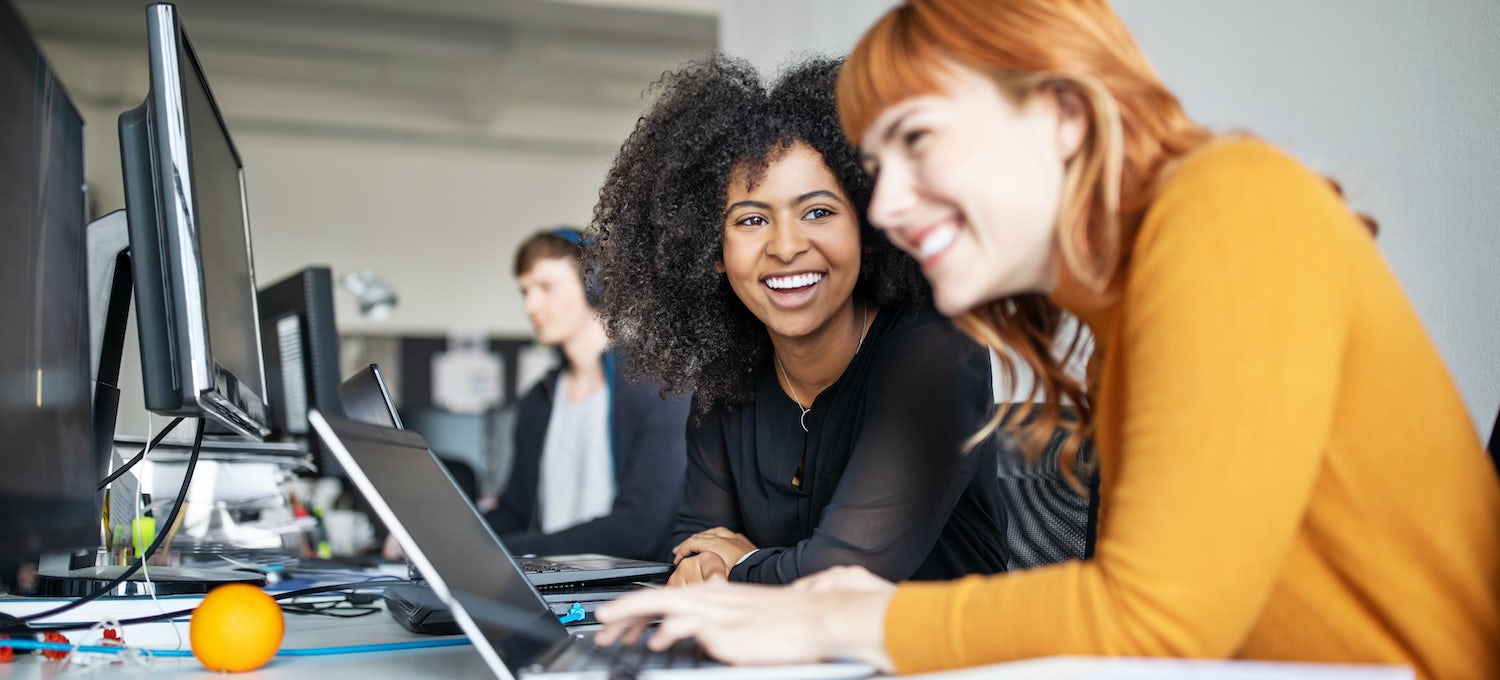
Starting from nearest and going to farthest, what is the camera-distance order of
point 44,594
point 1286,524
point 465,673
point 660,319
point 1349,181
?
point 1286,524
point 465,673
point 44,594
point 1349,181
point 660,319

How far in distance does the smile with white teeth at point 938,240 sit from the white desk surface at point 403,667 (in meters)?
0.31

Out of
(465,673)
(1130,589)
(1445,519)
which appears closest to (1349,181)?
(1445,519)

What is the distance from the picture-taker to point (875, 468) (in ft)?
4.20

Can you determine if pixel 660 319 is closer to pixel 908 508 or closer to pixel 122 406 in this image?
pixel 908 508

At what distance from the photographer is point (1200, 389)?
679 millimetres

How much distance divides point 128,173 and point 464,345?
6.68m

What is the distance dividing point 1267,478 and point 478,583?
59 cm

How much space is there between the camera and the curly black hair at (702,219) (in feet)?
4.88

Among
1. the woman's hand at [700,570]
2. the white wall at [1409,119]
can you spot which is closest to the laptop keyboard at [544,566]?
the woman's hand at [700,570]

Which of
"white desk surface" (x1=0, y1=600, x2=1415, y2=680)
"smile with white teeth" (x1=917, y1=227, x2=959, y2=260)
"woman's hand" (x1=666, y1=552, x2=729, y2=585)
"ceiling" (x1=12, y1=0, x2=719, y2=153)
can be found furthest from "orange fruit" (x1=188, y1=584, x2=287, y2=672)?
"ceiling" (x1=12, y1=0, x2=719, y2=153)

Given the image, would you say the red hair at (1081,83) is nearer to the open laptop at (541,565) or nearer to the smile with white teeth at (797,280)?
the smile with white teeth at (797,280)

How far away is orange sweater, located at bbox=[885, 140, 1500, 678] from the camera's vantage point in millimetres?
672

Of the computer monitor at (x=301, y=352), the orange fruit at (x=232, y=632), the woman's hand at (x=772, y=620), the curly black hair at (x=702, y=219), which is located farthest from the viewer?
the computer monitor at (x=301, y=352)

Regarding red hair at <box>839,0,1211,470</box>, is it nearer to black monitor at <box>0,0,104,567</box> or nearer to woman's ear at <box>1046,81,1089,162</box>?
woman's ear at <box>1046,81,1089,162</box>
